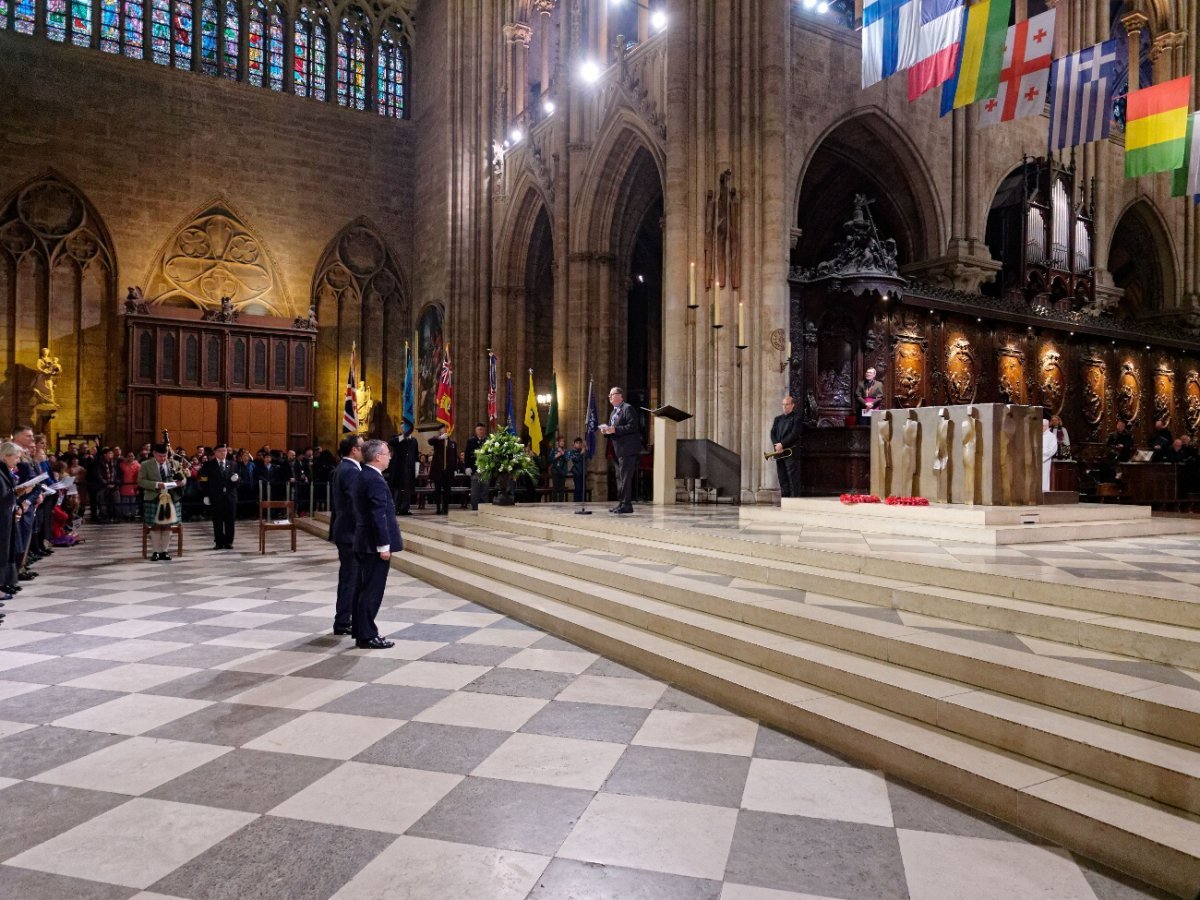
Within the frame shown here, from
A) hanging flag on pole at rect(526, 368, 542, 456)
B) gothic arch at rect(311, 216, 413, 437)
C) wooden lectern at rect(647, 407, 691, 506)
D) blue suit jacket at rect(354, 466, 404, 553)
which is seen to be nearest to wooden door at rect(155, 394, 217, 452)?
gothic arch at rect(311, 216, 413, 437)

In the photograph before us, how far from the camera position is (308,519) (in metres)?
15.6

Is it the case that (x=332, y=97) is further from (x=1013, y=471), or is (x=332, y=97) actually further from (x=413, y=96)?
(x=1013, y=471)

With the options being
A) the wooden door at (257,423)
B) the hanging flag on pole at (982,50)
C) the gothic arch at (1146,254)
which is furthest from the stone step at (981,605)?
the gothic arch at (1146,254)

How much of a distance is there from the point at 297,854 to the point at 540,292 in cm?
2118

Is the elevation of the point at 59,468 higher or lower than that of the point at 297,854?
higher

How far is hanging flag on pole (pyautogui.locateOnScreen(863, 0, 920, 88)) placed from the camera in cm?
1091

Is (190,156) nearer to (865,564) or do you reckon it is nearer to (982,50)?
(982,50)

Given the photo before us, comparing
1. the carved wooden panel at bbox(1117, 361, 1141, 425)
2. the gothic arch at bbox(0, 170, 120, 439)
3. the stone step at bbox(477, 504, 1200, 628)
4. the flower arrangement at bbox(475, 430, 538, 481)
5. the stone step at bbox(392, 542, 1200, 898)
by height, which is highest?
the gothic arch at bbox(0, 170, 120, 439)

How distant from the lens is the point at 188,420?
21.4m

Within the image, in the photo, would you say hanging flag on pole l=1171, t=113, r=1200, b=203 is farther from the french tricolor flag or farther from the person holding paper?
the person holding paper

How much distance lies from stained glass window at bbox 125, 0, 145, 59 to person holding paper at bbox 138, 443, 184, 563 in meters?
17.8

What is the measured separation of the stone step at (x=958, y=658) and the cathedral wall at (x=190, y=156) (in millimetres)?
20441

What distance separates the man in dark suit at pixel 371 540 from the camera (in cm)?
558

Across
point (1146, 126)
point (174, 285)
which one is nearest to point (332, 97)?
point (174, 285)
